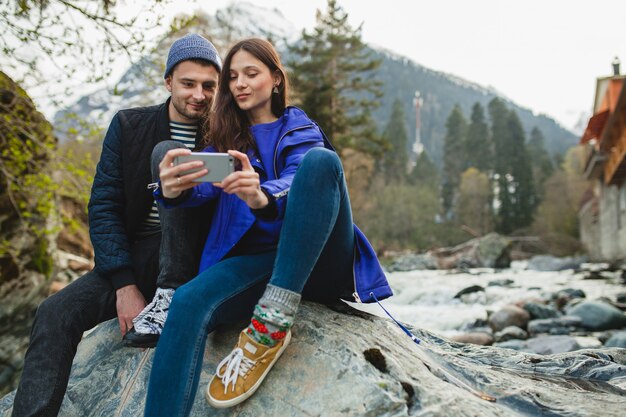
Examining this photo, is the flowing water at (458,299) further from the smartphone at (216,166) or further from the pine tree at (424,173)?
the pine tree at (424,173)

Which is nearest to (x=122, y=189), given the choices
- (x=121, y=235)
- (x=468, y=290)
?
(x=121, y=235)

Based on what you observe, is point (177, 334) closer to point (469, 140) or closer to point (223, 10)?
point (223, 10)

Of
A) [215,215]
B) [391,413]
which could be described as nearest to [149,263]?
[215,215]

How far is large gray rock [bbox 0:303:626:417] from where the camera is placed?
1952 mm

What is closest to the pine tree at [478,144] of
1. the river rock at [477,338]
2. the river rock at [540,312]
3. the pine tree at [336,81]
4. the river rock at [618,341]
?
the pine tree at [336,81]

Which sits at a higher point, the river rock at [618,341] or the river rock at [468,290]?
the river rock at [618,341]

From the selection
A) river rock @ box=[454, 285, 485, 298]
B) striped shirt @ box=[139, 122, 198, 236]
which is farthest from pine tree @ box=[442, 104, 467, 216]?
striped shirt @ box=[139, 122, 198, 236]

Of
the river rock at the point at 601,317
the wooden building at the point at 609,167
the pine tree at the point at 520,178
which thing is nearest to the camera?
the river rock at the point at 601,317

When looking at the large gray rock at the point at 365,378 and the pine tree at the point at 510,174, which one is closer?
the large gray rock at the point at 365,378

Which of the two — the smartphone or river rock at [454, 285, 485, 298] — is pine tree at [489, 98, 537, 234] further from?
the smartphone

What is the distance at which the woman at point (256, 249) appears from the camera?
6.40ft

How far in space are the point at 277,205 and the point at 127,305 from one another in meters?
1.03

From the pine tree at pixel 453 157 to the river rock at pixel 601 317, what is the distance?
53.2 meters

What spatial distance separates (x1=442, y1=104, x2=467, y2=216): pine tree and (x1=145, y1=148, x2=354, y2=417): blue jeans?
6103cm
